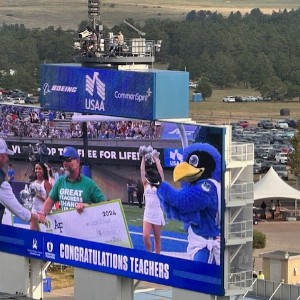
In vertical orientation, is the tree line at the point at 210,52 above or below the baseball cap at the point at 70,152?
below

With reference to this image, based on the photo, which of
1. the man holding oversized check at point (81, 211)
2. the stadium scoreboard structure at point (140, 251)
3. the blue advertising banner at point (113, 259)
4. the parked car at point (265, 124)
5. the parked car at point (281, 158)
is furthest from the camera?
the parked car at point (265, 124)

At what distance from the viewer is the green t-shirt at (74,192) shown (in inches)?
1312

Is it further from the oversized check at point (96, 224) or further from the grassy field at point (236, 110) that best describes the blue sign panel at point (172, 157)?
the grassy field at point (236, 110)

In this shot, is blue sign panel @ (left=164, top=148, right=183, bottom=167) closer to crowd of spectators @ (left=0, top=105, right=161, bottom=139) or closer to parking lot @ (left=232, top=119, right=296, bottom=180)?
crowd of spectators @ (left=0, top=105, right=161, bottom=139)

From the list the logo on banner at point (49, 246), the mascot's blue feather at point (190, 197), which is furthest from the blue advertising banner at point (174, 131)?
the logo on banner at point (49, 246)

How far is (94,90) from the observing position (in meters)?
33.5

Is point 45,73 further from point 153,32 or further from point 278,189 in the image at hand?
point 153,32

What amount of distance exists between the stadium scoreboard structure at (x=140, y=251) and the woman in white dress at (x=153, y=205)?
1.20ft

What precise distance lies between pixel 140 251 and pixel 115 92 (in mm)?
3292

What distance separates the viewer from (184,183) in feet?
101

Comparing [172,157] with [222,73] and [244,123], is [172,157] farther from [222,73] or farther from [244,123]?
[222,73]

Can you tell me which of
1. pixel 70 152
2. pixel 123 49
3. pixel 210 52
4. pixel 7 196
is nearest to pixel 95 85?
pixel 123 49

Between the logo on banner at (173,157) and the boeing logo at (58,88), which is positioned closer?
the logo on banner at (173,157)

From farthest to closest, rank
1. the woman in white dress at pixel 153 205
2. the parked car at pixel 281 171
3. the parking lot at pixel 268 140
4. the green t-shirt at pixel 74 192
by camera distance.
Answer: the parking lot at pixel 268 140, the parked car at pixel 281 171, the green t-shirt at pixel 74 192, the woman in white dress at pixel 153 205
